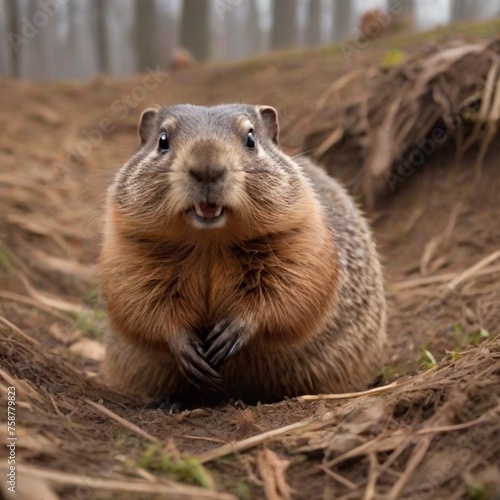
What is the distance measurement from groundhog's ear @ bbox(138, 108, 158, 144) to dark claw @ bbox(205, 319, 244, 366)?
1552mm

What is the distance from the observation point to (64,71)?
44281mm

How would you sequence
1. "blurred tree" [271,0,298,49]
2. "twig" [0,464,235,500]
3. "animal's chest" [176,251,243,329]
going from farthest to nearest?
A: "blurred tree" [271,0,298,49]
"animal's chest" [176,251,243,329]
"twig" [0,464,235,500]

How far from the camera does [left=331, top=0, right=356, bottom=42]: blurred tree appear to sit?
88.1 feet

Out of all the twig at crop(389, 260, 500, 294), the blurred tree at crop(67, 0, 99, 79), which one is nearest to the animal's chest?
the twig at crop(389, 260, 500, 294)

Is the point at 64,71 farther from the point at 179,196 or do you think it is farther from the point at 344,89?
the point at 179,196

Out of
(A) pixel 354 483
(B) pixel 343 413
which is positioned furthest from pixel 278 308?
(A) pixel 354 483

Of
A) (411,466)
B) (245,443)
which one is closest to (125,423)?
(245,443)

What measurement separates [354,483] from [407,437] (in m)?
0.33

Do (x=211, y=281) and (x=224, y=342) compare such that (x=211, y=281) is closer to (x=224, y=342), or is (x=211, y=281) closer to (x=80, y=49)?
(x=224, y=342)

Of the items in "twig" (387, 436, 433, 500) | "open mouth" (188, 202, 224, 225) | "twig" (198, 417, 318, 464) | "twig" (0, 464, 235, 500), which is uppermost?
"open mouth" (188, 202, 224, 225)

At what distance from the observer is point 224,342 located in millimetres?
3730

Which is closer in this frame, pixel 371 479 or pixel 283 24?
pixel 371 479

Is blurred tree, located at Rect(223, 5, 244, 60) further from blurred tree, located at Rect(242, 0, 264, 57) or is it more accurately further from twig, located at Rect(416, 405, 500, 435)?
twig, located at Rect(416, 405, 500, 435)

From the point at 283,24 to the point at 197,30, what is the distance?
12.3 ft
